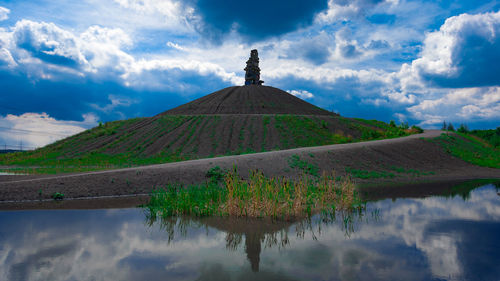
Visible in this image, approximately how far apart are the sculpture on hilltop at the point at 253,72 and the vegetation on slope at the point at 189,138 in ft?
82.6

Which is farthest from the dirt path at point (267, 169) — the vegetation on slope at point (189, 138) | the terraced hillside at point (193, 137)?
the terraced hillside at point (193, 137)

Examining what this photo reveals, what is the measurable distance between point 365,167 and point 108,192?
A: 17795 mm

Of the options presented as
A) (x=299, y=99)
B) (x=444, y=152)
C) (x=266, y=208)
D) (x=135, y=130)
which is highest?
Result: (x=299, y=99)

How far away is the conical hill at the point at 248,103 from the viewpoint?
58575 mm

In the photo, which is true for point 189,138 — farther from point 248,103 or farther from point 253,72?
point 253,72

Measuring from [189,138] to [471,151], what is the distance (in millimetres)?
34115

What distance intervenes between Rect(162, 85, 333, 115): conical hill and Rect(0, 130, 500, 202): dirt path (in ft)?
101

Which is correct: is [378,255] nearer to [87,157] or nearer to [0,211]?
[0,211]

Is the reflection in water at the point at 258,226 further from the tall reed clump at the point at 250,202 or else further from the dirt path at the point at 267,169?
the dirt path at the point at 267,169

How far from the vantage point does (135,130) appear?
161 ft

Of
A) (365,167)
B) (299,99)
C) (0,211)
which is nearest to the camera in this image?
(0,211)

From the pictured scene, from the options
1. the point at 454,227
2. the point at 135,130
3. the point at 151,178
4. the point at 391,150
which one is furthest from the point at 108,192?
the point at 135,130

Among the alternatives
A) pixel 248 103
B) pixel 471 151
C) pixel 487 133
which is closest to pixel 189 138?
pixel 248 103

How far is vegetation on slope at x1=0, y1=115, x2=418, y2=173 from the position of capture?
38344 millimetres
